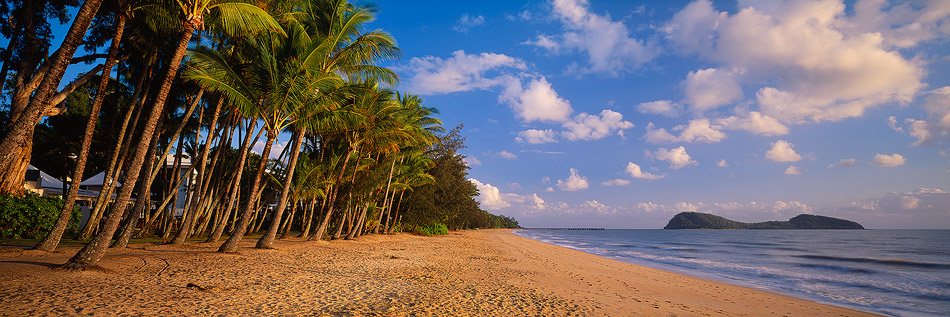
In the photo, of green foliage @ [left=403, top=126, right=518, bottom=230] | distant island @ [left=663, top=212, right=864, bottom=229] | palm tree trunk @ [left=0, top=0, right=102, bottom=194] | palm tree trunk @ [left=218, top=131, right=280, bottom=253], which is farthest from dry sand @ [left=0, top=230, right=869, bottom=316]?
distant island @ [left=663, top=212, right=864, bottom=229]

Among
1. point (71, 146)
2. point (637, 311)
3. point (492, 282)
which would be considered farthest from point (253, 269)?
point (71, 146)

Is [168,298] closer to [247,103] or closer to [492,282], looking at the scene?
[492,282]

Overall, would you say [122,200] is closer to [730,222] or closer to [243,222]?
[243,222]

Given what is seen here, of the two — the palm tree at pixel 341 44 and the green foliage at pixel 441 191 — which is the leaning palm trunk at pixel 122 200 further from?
the green foliage at pixel 441 191

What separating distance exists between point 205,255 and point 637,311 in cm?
975

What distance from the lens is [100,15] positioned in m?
11.1

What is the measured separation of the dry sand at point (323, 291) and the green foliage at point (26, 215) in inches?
158

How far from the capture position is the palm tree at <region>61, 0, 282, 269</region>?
6582 mm

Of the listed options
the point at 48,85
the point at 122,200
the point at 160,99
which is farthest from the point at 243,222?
the point at 48,85

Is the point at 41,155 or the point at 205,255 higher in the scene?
the point at 41,155

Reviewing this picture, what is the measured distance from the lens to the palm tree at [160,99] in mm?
6582

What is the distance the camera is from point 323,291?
20.5ft

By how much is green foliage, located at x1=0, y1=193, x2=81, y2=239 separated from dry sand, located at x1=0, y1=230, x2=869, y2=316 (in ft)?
13.1

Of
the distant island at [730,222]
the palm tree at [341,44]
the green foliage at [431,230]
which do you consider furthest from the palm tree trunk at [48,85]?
the distant island at [730,222]
